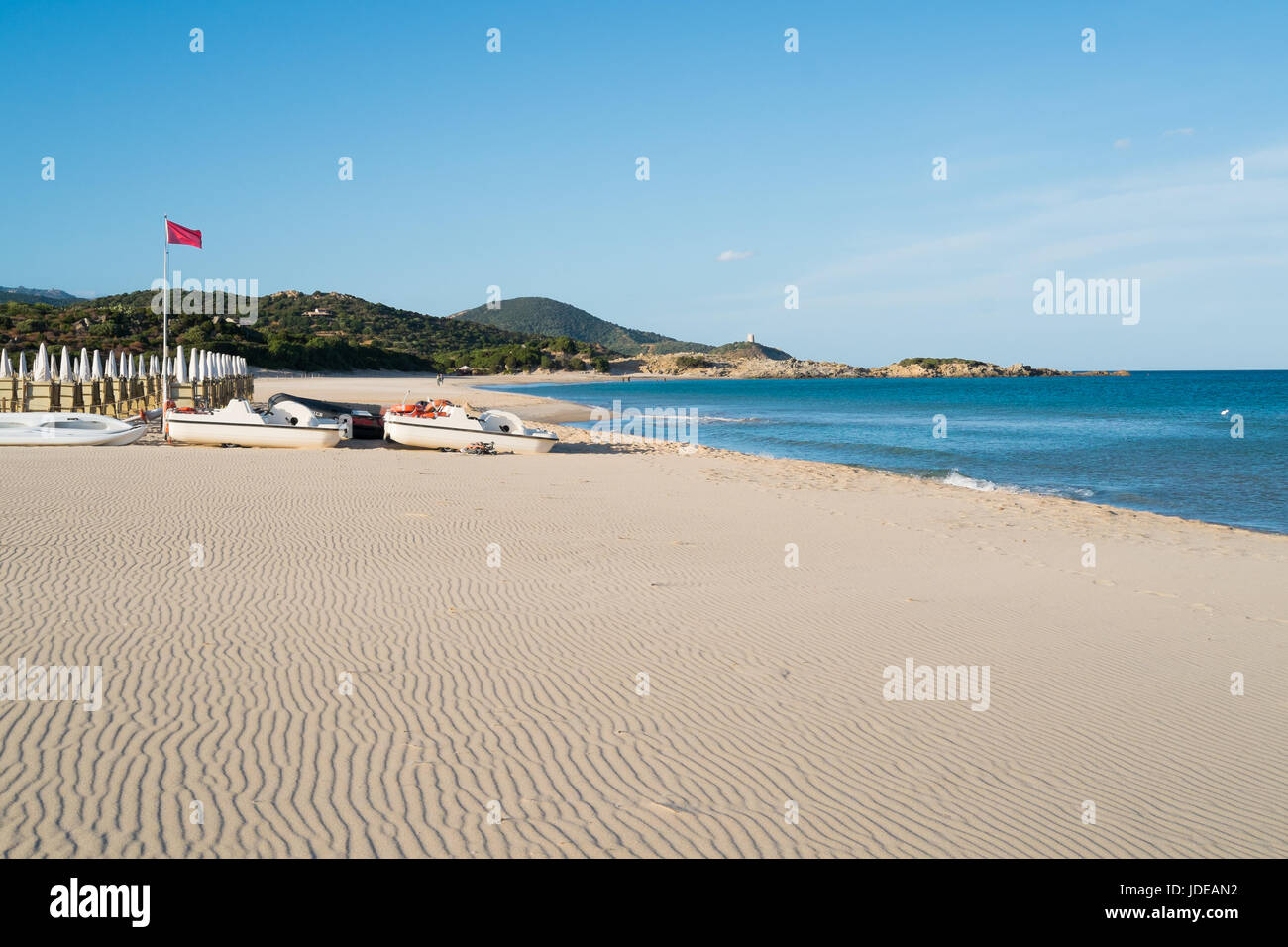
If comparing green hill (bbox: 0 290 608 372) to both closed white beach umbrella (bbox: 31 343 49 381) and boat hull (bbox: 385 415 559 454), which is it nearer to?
closed white beach umbrella (bbox: 31 343 49 381)

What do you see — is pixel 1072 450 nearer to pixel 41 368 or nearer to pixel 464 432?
pixel 464 432

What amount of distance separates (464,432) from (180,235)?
12768 mm

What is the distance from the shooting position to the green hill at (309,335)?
74312mm

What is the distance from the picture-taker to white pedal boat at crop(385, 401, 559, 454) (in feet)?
72.2

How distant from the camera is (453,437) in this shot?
2219cm

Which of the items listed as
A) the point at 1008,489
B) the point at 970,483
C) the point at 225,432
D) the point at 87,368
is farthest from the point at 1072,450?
the point at 87,368

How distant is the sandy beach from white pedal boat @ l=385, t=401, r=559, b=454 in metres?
9.09

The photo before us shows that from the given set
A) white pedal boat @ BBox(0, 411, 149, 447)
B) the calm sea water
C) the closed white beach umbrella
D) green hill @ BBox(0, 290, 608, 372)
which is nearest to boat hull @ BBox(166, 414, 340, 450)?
white pedal boat @ BBox(0, 411, 149, 447)

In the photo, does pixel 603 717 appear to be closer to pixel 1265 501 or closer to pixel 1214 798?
pixel 1214 798

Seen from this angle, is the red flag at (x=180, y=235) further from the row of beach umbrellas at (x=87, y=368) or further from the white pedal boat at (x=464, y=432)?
the white pedal boat at (x=464, y=432)

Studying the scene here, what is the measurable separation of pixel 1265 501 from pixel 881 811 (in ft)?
62.0
